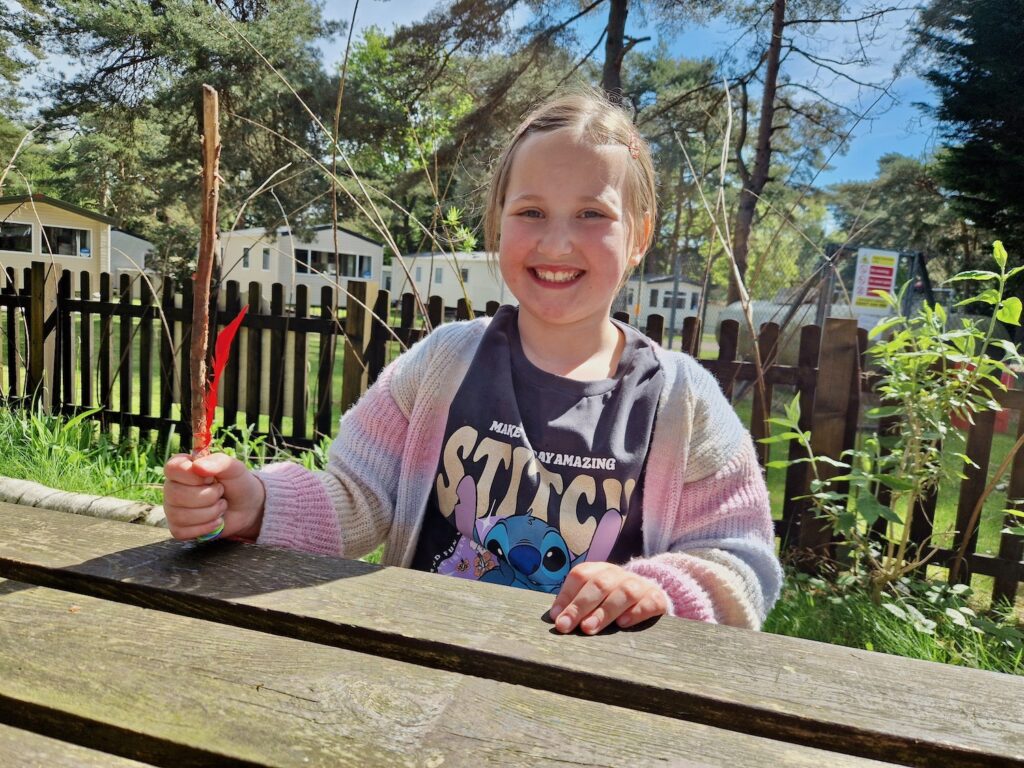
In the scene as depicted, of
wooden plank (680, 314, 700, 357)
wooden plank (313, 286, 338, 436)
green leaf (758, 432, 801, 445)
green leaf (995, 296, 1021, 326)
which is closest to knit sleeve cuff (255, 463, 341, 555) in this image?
green leaf (758, 432, 801, 445)

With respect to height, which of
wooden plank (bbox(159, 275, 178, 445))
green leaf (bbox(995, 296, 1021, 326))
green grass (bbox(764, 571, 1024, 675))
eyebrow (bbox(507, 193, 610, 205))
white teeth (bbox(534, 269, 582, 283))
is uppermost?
eyebrow (bbox(507, 193, 610, 205))

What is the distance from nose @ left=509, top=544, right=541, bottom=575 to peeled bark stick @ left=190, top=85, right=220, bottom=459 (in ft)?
1.68

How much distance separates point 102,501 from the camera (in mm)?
1880

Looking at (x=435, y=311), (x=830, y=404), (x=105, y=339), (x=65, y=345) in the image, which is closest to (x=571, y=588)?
(x=830, y=404)

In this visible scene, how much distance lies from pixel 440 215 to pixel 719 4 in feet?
27.7

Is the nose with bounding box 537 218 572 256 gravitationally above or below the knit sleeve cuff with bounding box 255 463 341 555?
above

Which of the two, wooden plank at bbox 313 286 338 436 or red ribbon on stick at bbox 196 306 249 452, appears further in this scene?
wooden plank at bbox 313 286 338 436

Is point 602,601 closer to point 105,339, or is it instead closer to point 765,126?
point 105,339

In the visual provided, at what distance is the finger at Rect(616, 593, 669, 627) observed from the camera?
651 millimetres

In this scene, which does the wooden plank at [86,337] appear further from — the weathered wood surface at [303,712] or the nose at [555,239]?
the weathered wood surface at [303,712]

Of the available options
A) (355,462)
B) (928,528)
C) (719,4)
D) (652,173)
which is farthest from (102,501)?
(719,4)

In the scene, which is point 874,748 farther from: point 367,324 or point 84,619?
point 367,324

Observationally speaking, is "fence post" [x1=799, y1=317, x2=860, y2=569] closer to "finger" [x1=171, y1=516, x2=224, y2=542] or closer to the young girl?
the young girl

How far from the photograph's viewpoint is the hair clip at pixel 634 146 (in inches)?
46.3
